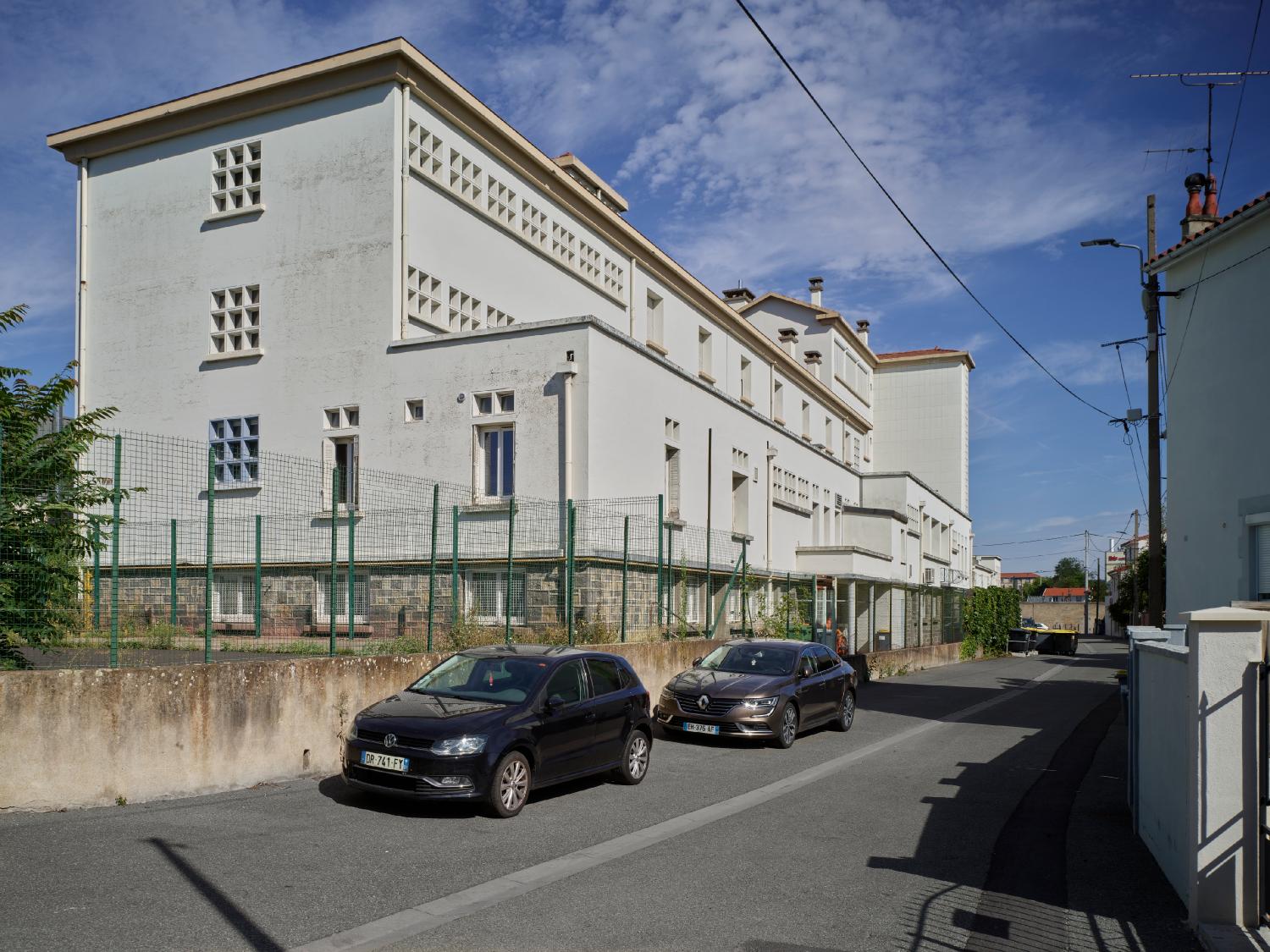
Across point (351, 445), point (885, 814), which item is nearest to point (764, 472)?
point (351, 445)

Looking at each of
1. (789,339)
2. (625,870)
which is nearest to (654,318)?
(789,339)

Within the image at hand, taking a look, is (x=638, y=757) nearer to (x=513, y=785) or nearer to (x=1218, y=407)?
(x=513, y=785)

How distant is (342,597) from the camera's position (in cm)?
1988

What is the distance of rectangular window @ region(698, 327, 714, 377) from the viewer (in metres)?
37.9

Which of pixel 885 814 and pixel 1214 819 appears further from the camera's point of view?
pixel 885 814

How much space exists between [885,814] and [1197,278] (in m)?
15.2

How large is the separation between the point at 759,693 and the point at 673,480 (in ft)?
35.9

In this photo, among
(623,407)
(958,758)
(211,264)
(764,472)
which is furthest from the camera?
(764,472)

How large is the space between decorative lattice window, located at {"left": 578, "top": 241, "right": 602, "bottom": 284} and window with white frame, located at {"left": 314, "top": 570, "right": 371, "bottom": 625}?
13098mm

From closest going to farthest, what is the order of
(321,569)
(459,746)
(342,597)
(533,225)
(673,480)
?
1. (459,746)
2. (321,569)
3. (342,597)
4. (673,480)
5. (533,225)

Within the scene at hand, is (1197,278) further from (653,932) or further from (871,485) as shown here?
(871,485)

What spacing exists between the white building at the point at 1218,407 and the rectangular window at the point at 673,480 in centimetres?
1035

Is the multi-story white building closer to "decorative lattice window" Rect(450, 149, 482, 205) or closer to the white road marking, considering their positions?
"decorative lattice window" Rect(450, 149, 482, 205)

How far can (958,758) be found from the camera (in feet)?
49.0
